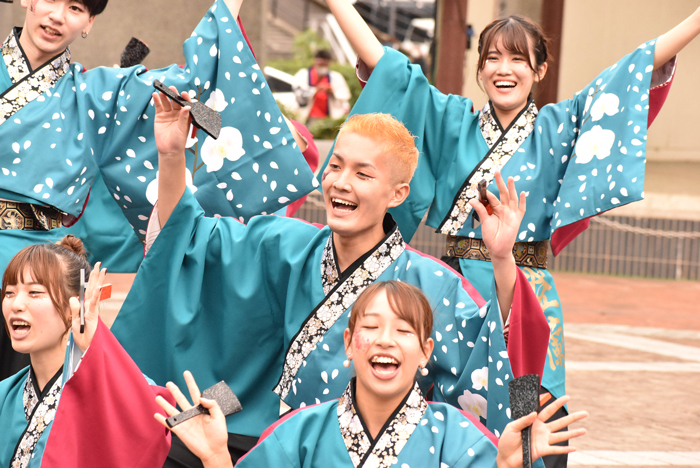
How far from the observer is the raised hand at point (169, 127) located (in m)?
2.37

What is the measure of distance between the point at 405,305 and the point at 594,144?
123 cm

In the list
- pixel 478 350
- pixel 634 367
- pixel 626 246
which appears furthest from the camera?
pixel 626 246

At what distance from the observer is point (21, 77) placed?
2.90 meters

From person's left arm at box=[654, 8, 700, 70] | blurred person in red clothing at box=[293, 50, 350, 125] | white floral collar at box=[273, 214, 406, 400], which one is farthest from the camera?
blurred person in red clothing at box=[293, 50, 350, 125]

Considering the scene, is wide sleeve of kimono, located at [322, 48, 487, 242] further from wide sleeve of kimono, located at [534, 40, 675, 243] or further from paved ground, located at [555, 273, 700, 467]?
paved ground, located at [555, 273, 700, 467]

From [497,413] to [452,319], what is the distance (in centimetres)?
28

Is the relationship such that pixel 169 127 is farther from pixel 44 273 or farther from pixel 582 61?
A: pixel 582 61

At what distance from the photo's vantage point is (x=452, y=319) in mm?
2375

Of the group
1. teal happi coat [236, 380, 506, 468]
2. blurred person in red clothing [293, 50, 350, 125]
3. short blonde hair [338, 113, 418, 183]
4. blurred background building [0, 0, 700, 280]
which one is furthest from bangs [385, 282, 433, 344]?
blurred person in red clothing [293, 50, 350, 125]

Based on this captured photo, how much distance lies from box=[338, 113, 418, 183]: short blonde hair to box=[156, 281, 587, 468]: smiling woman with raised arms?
474mm

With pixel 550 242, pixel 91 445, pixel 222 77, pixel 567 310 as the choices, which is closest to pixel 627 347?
pixel 567 310

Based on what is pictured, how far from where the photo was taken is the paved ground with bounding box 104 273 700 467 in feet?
13.9

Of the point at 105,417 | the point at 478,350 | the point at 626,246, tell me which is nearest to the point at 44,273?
the point at 105,417

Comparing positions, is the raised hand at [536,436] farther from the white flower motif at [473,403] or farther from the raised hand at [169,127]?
the raised hand at [169,127]
